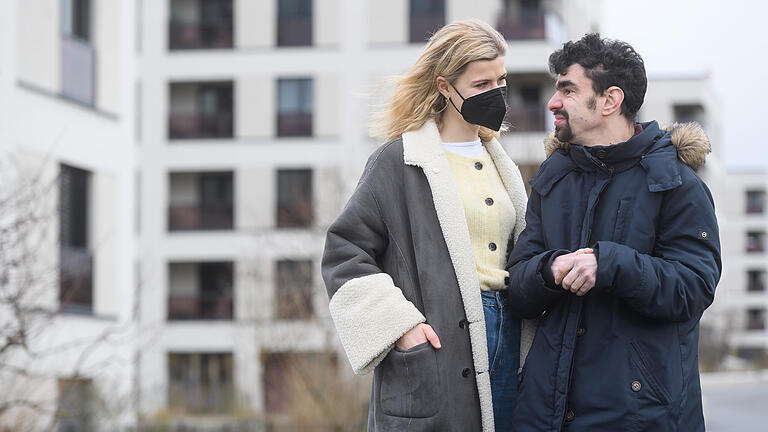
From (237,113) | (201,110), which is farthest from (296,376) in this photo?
(201,110)

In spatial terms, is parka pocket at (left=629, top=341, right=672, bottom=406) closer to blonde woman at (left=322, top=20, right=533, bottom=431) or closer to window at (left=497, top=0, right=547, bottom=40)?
blonde woman at (left=322, top=20, right=533, bottom=431)

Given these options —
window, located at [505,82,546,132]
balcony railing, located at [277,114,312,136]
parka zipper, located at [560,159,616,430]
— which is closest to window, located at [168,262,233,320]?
balcony railing, located at [277,114,312,136]

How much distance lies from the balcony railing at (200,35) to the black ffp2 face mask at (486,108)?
33.9 m

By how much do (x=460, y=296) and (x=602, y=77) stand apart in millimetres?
1000

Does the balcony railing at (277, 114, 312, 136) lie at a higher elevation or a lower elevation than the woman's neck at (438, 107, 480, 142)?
lower

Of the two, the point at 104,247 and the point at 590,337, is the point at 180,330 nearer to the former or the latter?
the point at 104,247

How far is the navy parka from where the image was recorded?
168 inches

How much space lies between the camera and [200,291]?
128 feet

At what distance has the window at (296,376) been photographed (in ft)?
64.2

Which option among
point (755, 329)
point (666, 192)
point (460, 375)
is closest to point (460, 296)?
point (460, 375)

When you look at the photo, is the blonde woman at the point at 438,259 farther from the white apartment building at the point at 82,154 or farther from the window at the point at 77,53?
the window at the point at 77,53

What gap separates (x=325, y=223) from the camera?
23234 millimetres

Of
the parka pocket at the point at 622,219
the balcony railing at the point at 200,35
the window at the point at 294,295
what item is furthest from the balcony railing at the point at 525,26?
the parka pocket at the point at 622,219

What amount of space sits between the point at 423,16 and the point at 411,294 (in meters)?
32.8
